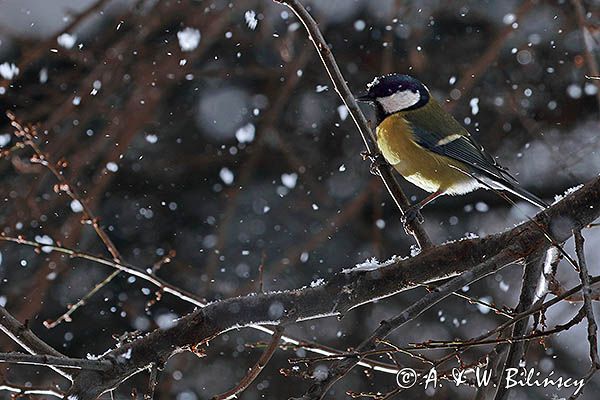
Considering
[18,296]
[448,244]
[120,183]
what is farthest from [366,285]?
[120,183]

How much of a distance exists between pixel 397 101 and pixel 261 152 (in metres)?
1.77

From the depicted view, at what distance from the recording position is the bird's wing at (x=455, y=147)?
1.92 metres

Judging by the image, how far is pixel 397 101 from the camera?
203cm

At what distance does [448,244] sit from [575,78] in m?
2.61

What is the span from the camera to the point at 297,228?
3.83 m

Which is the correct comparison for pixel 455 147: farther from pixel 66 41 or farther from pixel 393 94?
pixel 66 41

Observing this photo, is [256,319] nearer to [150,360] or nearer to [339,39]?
[150,360]

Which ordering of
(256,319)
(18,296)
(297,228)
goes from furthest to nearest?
1. (297,228)
2. (18,296)
3. (256,319)

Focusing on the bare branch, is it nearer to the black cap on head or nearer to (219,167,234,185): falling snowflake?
the black cap on head

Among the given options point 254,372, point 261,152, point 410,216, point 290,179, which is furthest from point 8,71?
point 254,372

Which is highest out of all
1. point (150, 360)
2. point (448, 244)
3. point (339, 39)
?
point (448, 244)

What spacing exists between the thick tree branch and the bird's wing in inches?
25.1

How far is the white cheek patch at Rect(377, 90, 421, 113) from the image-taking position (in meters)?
2.02
